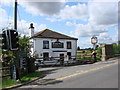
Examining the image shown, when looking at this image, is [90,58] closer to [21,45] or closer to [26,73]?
[26,73]

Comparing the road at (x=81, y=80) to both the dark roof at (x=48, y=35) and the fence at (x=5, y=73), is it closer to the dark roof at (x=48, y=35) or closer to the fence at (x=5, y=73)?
the fence at (x=5, y=73)

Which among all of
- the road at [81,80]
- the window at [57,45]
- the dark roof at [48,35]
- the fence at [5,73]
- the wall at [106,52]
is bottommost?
the road at [81,80]

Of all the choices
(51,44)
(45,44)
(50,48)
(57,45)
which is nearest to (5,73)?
(45,44)

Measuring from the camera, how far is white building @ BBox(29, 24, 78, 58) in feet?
100

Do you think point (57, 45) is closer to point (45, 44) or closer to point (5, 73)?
point (45, 44)

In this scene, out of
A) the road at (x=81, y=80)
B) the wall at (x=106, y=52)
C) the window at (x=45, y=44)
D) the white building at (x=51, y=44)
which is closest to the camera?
the road at (x=81, y=80)

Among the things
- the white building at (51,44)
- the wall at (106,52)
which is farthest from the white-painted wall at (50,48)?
the wall at (106,52)

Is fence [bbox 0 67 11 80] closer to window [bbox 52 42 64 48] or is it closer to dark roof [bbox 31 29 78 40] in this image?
dark roof [bbox 31 29 78 40]

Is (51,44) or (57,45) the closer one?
(51,44)

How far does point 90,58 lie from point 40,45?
9.83 m

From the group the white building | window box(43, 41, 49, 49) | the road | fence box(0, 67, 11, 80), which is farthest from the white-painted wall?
the road

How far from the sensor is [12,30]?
10.5m

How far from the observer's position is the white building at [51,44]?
3058 centimetres

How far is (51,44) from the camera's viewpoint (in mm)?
32125
